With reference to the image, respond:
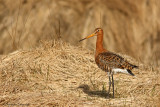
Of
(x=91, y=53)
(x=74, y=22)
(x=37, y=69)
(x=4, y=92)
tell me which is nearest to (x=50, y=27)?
(x=74, y=22)

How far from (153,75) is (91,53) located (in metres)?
1.86

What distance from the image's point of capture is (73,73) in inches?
388

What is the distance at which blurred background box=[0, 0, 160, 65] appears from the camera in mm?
14961

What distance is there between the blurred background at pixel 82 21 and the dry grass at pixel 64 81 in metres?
3.80

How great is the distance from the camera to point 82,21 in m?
15.3

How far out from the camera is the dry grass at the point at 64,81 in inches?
318

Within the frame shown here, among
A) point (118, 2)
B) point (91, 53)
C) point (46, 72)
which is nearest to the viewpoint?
point (46, 72)

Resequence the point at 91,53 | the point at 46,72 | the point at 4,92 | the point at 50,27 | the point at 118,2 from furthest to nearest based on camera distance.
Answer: the point at 118,2 < the point at 50,27 < the point at 91,53 < the point at 46,72 < the point at 4,92

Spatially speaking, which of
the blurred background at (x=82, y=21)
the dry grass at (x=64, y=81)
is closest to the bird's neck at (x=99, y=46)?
the dry grass at (x=64, y=81)

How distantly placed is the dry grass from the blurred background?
150 inches

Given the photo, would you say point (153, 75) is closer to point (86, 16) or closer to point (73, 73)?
point (73, 73)

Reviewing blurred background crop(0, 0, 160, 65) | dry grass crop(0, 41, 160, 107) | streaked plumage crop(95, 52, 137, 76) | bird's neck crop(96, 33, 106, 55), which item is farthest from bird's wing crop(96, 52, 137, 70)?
blurred background crop(0, 0, 160, 65)

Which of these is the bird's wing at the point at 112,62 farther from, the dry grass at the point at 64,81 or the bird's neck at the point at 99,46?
the dry grass at the point at 64,81

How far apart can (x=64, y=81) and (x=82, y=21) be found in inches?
242
